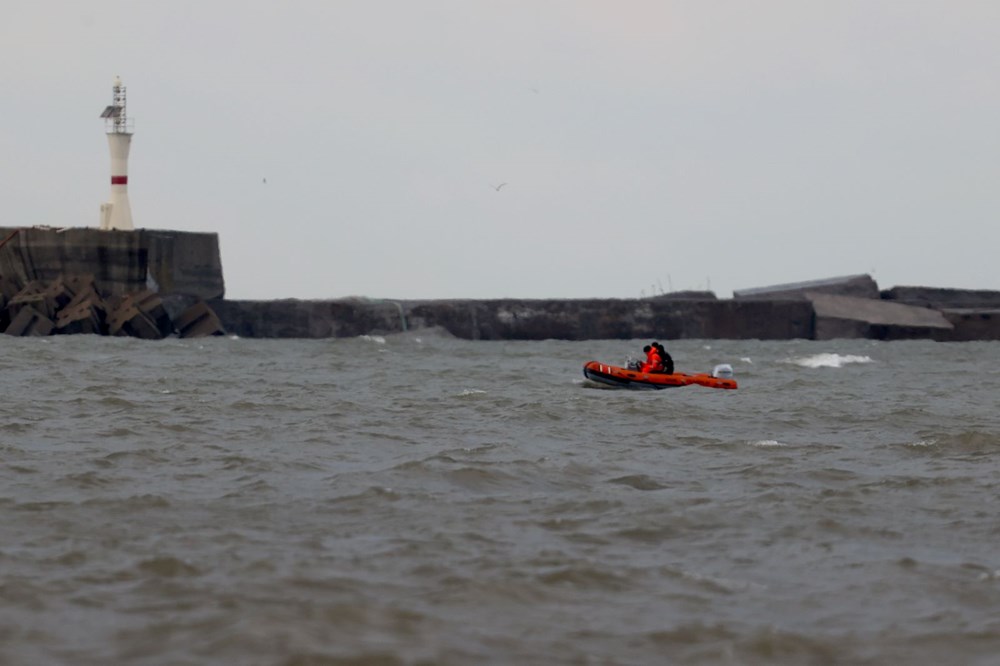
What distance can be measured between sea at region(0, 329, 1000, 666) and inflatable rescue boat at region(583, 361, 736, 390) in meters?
6.65

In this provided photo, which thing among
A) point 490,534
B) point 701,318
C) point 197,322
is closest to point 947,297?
point 701,318

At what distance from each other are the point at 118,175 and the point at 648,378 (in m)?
30.7

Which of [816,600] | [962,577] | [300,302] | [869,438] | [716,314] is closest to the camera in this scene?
[816,600]

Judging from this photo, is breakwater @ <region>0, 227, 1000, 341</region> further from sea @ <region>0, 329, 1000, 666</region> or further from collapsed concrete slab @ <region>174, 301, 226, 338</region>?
sea @ <region>0, 329, 1000, 666</region>

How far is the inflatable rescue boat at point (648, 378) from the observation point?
27.3m

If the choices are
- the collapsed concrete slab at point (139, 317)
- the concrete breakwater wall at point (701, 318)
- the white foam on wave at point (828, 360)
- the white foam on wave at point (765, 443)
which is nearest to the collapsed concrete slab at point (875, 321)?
the concrete breakwater wall at point (701, 318)

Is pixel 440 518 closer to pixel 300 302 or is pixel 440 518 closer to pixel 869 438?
pixel 869 438

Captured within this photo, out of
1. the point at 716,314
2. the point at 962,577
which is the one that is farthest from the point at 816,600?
the point at 716,314

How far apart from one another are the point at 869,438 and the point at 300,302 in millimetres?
42150

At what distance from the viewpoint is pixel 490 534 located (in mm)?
9594

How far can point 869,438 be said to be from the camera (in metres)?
16.6

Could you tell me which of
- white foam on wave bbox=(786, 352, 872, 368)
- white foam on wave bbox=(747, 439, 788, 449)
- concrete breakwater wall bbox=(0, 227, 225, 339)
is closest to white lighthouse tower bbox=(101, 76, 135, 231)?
concrete breakwater wall bbox=(0, 227, 225, 339)

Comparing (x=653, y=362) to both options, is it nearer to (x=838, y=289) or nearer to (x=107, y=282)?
(x=107, y=282)

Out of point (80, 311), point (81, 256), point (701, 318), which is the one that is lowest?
point (701, 318)
